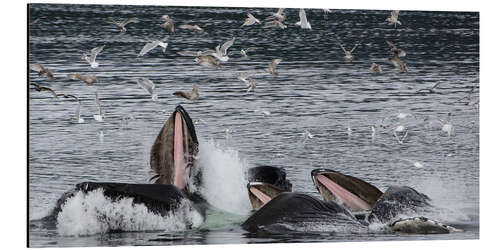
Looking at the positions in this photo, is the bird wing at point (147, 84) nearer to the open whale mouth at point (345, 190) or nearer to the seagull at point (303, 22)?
the seagull at point (303, 22)

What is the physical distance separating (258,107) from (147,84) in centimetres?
98

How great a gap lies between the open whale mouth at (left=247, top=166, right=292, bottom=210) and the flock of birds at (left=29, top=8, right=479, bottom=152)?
1.21 feet

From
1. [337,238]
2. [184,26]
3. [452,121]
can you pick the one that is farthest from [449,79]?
[184,26]

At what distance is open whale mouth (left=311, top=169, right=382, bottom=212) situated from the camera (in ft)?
30.6

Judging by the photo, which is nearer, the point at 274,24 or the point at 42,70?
the point at 42,70

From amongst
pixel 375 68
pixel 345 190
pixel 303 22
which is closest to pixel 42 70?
pixel 303 22

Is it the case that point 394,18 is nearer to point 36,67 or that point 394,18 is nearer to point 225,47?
point 225,47

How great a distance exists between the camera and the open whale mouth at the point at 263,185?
30.2 ft

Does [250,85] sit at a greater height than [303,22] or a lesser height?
lesser

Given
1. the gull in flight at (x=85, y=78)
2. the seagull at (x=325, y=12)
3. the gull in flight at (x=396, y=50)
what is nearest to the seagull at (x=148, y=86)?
the gull in flight at (x=85, y=78)

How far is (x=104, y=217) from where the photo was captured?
8648 mm

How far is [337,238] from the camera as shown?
29.8ft

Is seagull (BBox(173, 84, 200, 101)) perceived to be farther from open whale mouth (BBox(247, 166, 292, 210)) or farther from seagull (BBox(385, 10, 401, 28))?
seagull (BBox(385, 10, 401, 28))

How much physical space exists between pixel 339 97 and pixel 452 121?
43.2 inches
